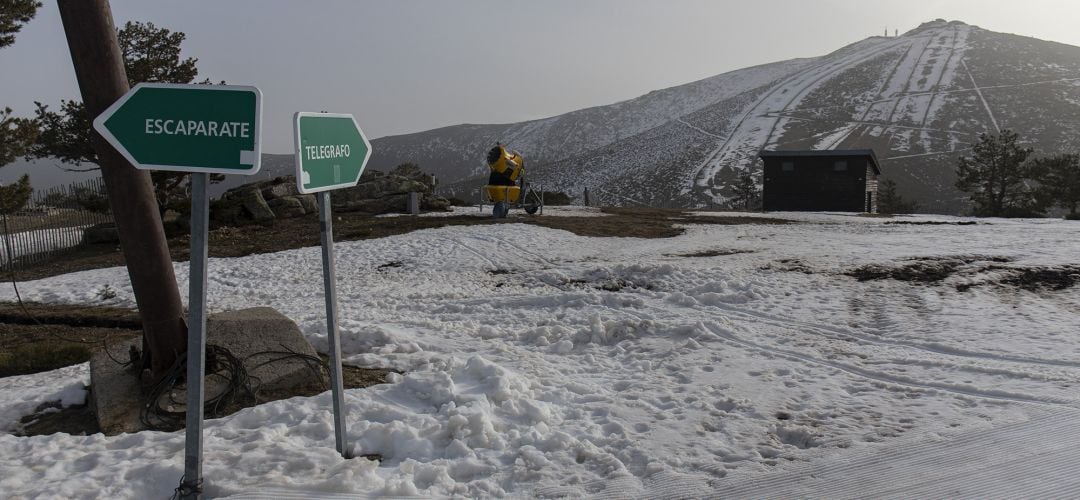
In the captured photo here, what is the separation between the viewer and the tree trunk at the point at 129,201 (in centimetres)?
476

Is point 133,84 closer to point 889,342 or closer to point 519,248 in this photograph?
point 519,248

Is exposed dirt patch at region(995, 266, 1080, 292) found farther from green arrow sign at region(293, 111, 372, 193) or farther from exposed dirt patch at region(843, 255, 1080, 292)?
green arrow sign at region(293, 111, 372, 193)

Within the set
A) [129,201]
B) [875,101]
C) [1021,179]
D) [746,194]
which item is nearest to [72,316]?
[129,201]

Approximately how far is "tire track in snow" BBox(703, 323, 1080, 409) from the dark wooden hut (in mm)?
33282

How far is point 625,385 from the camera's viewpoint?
5.90 meters

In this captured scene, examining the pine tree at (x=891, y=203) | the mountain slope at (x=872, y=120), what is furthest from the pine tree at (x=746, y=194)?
the pine tree at (x=891, y=203)

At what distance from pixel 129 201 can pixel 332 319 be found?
7.19 ft

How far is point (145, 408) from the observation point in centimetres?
491

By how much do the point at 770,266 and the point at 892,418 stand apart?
7.65 metres

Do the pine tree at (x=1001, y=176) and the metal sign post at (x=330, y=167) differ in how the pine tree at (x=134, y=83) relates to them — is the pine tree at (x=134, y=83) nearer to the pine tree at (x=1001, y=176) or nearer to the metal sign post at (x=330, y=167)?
the metal sign post at (x=330, y=167)

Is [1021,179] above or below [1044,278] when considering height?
above

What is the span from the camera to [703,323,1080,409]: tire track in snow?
16.4 feet

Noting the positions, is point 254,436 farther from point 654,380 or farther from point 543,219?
point 543,219

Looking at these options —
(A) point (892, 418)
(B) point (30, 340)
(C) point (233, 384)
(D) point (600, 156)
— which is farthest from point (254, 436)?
(D) point (600, 156)
